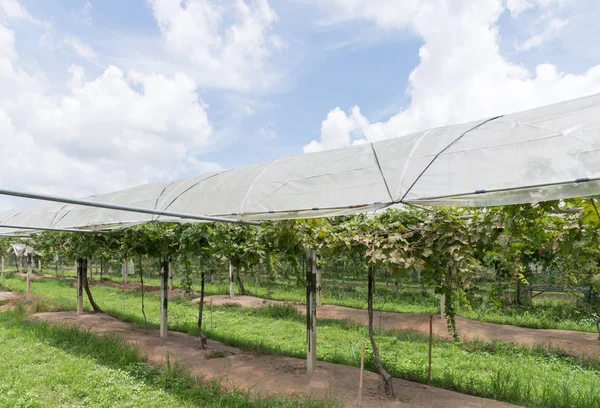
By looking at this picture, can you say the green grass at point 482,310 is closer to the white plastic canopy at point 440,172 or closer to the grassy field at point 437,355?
the grassy field at point 437,355

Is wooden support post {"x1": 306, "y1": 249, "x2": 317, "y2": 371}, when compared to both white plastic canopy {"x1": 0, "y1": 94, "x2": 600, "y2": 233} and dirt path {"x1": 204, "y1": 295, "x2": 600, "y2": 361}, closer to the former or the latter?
white plastic canopy {"x1": 0, "y1": 94, "x2": 600, "y2": 233}

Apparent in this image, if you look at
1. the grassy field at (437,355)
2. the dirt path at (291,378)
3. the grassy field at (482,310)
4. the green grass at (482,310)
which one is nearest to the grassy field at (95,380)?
the dirt path at (291,378)

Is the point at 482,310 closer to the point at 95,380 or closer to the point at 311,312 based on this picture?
the point at 311,312

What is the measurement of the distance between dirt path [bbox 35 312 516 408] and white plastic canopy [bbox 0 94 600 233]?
2.44 meters

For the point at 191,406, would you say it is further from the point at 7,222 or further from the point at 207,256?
the point at 7,222

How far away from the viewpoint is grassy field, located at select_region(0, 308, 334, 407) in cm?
443

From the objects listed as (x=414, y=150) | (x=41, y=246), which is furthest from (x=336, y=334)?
(x=41, y=246)

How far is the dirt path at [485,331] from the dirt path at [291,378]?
13.0 ft

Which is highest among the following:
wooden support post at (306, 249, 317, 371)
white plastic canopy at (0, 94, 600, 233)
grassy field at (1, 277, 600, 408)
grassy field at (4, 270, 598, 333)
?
white plastic canopy at (0, 94, 600, 233)

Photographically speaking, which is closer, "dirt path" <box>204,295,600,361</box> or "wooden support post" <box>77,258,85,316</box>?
"dirt path" <box>204,295,600,361</box>

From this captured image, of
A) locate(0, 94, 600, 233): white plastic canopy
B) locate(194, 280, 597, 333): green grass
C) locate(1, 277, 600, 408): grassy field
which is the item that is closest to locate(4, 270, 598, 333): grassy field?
locate(194, 280, 597, 333): green grass

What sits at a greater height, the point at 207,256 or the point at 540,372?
the point at 207,256

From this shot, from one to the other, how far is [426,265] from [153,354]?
5028 mm

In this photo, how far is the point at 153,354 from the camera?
6789 mm
